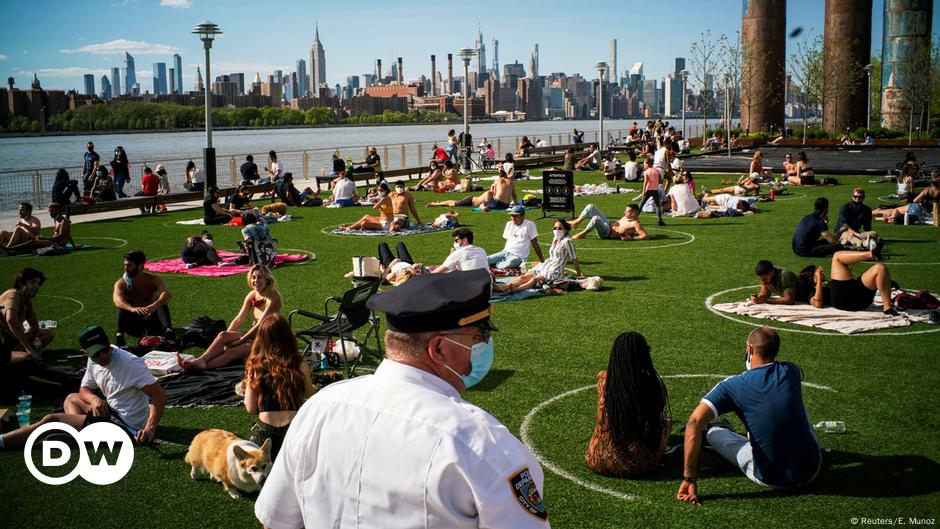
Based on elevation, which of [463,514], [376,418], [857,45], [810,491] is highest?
[857,45]

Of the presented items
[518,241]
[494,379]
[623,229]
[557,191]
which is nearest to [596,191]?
[557,191]

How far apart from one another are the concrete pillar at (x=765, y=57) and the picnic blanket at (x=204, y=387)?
225ft

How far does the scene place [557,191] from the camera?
2477 cm

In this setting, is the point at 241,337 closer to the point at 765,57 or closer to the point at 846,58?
the point at 765,57

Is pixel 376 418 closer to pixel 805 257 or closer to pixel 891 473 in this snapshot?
pixel 891 473

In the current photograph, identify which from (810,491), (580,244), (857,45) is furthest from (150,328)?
(857,45)

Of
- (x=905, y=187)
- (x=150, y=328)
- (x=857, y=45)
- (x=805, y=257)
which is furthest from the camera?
(x=857, y=45)

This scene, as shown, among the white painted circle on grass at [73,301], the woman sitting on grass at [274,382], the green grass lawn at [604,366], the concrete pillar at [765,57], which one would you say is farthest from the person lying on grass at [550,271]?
the concrete pillar at [765,57]

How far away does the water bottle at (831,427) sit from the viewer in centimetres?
825

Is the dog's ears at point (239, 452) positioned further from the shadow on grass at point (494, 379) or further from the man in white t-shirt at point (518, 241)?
the man in white t-shirt at point (518, 241)

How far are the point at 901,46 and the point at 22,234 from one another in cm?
7440

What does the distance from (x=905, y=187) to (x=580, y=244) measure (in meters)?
12.6

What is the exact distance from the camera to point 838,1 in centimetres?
7731

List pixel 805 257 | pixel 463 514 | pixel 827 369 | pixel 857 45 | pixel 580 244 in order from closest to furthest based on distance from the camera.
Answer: pixel 463 514
pixel 827 369
pixel 805 257
pixel 580 244
pixel 857 45
